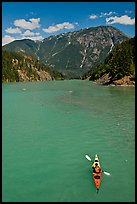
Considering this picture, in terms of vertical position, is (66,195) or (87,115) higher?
(87,115)

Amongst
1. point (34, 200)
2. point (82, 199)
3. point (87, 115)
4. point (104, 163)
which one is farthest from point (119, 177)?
point (87, 115)

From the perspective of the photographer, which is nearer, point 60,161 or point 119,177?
point 119,177

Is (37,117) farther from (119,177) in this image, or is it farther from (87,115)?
(119,177)

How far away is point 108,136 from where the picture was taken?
37406mm

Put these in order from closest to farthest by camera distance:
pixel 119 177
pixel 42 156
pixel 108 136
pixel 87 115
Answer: pixel 119 177 < pixel 42 156 < pixel 108 136 < pixel 87 115

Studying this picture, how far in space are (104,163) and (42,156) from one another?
6.75m

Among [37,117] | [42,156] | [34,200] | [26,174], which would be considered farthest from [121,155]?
[37,117]

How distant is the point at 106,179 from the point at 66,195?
4.22 m

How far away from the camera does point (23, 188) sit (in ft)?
70.9

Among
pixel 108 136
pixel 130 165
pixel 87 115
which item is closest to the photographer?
pixel 130 165

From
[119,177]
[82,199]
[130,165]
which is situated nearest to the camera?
[82,199]

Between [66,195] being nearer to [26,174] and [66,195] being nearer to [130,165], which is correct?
[26,174]

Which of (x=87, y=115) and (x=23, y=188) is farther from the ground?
(x=87, y=115)

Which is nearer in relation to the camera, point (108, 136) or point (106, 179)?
point (106, 179)
